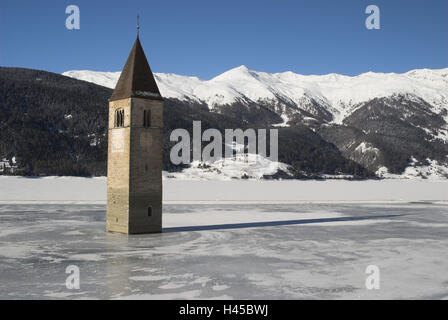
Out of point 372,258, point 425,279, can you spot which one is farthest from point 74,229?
point 425,279

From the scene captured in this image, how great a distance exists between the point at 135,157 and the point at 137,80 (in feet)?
17.1

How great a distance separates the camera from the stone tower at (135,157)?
102 ft

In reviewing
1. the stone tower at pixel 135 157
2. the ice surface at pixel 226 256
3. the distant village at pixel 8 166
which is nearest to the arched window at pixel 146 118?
the stone tower at pixel 135 157

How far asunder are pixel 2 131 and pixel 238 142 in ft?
262

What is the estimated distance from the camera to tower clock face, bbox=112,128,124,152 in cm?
3175

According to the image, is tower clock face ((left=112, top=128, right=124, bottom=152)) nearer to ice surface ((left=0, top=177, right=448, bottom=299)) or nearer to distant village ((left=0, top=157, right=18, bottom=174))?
ice surface ((left=0, top=177, right=448, bottom=299))

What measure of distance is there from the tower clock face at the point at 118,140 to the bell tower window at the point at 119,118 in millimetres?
372

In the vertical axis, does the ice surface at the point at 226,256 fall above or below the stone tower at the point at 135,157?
below

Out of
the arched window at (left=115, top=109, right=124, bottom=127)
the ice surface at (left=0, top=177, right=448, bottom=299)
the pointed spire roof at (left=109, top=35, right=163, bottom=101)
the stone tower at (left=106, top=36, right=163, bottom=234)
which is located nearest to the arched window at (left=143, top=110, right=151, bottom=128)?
the stone tower at (left=106, top=36, right=163, bottom=234)

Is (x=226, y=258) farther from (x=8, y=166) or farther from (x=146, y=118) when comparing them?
(x=8, y=166)

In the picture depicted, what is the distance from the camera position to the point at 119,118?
Result: 3253cm

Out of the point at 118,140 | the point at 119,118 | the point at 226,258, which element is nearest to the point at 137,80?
the point at 119,118

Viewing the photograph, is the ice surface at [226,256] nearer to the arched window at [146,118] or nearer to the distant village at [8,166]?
the arched window at [146,118]

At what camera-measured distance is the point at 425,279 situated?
19203mm
